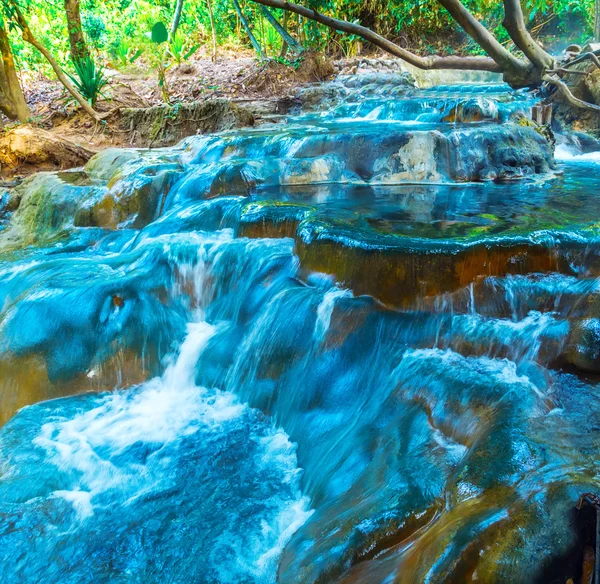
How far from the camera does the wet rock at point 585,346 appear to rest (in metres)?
2.92

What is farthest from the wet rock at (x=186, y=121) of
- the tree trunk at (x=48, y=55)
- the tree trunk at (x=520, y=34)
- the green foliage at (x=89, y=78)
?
the tree trunk at (x=520, y=34)

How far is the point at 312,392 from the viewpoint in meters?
3.46

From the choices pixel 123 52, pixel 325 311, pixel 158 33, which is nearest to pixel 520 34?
pixel 325 311

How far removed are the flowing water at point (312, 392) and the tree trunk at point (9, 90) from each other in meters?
5.47

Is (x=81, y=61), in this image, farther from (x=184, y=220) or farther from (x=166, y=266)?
(x=166, y=266)

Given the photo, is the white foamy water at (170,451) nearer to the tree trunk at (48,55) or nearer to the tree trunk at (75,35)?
the tree trunk at (48,55)

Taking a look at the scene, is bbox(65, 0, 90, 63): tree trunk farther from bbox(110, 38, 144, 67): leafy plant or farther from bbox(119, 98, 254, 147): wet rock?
bbox(110, 38, 144, 67): leafy plant

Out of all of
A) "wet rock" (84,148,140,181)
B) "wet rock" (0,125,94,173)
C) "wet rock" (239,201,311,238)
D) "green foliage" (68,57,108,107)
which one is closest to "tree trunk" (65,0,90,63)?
"green foliage" (68,57,108,107)

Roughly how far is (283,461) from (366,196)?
335cm

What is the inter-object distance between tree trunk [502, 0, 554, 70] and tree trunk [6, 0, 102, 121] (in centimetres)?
779

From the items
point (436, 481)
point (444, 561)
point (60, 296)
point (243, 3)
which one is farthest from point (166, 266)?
point (243, 3)

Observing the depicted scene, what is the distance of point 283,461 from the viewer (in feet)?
10.5

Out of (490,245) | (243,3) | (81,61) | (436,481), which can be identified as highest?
(243,3)

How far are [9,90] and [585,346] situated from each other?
1059 cm
